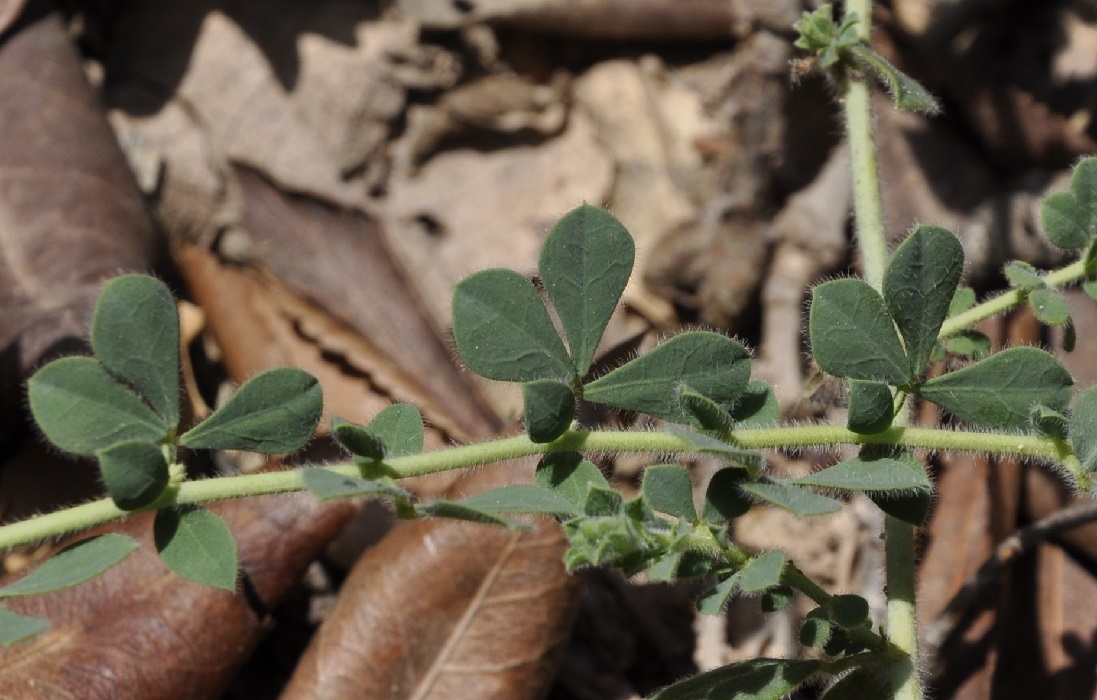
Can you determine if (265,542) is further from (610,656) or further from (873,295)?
(873,295)

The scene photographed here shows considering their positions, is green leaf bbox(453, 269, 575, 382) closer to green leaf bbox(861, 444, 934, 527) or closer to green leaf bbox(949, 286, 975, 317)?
green leaf bbox(861, 444, 934, 527)

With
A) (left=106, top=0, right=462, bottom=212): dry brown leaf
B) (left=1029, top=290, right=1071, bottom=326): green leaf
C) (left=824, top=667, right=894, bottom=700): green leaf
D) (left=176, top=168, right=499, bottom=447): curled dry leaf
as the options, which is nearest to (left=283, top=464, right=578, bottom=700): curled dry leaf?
(left=176, top=168, right=499, bottom=447): curled dry leaf

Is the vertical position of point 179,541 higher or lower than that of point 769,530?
higher

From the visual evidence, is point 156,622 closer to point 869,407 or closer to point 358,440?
point 358,440

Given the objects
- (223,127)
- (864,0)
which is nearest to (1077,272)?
(864,0)

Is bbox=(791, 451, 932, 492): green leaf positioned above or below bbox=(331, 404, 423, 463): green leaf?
below

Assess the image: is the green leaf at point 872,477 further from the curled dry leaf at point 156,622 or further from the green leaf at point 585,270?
the curled dry leaf at point 156,622
